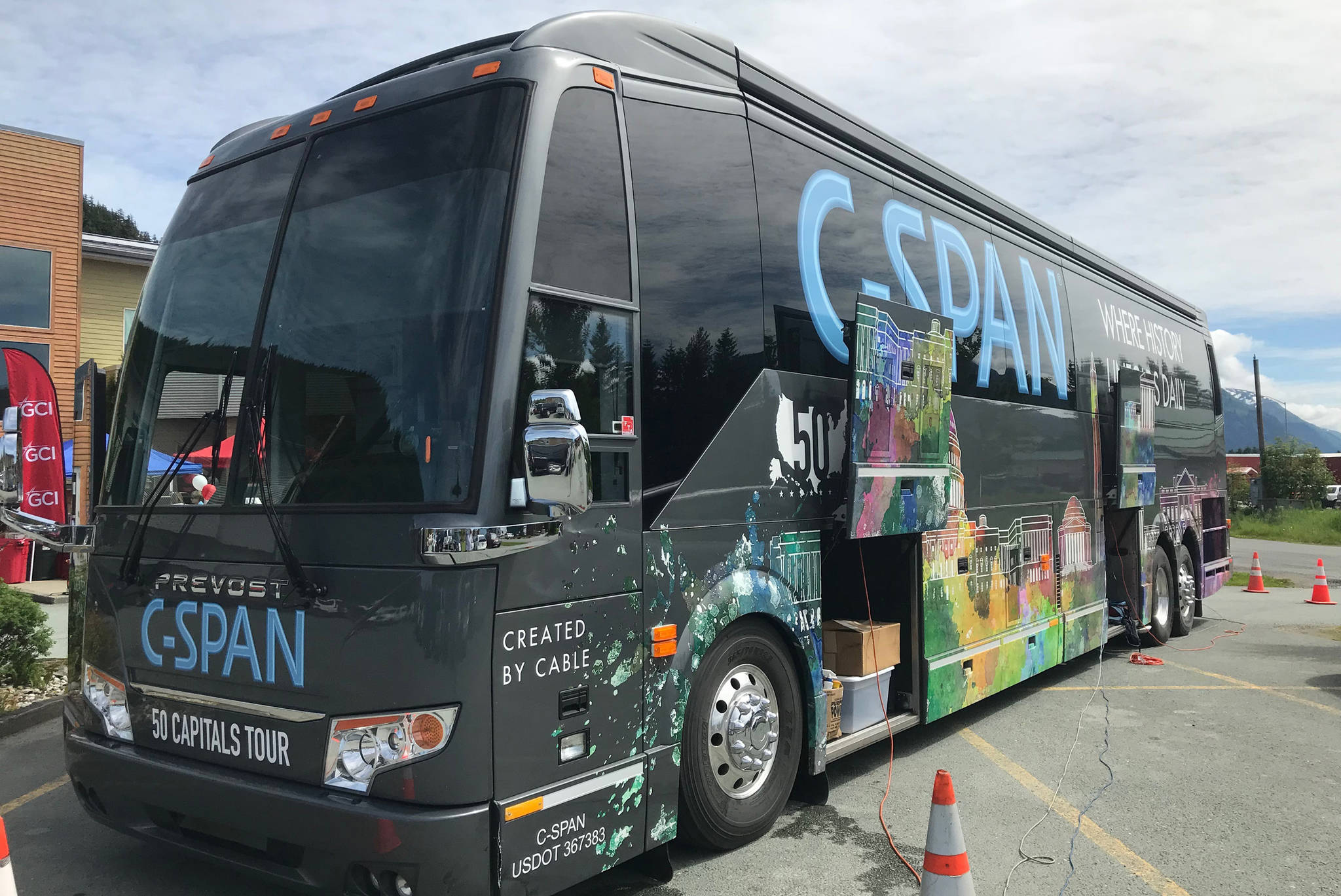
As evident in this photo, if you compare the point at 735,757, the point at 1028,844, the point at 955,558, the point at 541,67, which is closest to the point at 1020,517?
the point at 955,558

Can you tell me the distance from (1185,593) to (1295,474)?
47008 millimetres

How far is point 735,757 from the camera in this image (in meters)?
4.59

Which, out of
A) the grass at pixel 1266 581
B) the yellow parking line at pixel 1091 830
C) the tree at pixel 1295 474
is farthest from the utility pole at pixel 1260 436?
the yellow parking line at pixel 1091 830

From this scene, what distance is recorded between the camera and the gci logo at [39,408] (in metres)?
6.66

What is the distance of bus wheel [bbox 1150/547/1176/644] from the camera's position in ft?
35.9

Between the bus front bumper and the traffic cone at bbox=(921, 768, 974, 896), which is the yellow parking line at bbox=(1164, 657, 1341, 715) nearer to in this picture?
the traffic cone at bbox=(921, 768, 974, 896)

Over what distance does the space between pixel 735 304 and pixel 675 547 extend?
1.23 metres

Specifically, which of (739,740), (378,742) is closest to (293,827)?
(378,742)

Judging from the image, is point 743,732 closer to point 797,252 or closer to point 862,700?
point 862,700

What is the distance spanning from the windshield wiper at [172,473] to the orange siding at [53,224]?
16887 mm

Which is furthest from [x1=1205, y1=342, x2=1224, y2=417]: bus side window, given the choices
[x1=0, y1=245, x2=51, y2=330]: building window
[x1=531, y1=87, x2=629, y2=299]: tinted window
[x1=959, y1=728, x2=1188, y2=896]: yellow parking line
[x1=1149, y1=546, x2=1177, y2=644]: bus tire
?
[x1=0, y1=245, x2=51, y2=330]: building window

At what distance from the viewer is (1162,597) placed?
1130 cm

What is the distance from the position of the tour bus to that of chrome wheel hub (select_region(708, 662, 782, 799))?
0.02m

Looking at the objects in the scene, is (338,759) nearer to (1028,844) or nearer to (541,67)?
(541,67)
